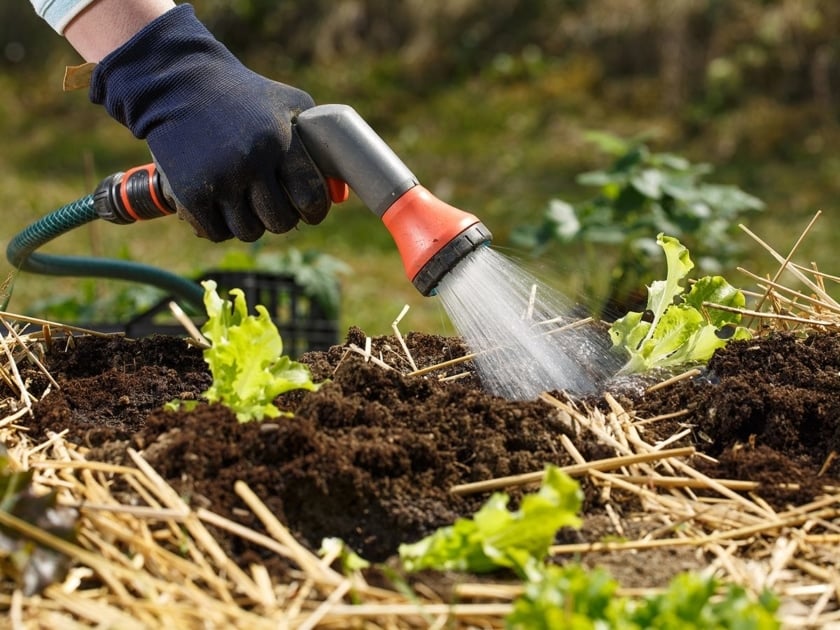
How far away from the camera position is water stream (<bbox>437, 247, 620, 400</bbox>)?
218 centimetres

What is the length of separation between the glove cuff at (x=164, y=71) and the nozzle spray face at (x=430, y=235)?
58cm

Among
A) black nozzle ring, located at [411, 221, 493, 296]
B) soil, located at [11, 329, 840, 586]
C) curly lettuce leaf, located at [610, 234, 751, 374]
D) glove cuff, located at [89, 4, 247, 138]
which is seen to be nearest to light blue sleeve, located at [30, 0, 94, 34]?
glove cuff, located at [89, 4, 247, 138]

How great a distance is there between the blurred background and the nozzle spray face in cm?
348

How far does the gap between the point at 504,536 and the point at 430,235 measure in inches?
31.5

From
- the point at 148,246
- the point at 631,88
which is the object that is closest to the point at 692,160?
the point at 631,88

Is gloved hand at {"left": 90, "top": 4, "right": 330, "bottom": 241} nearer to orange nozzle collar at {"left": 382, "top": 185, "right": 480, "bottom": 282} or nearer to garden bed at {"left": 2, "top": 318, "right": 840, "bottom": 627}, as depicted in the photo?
orange nozzle collar at {"left": 382, "top": 185, "right": 480, "bottom": 282}

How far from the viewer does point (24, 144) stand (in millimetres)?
8922

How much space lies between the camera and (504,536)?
1507mm

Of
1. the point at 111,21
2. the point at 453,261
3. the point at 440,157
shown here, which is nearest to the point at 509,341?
the point at 453,261

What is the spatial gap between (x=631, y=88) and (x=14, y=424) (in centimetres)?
753

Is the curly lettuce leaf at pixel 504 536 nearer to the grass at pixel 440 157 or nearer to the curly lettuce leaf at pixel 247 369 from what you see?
the curly lettuce leaf at pixel 247 369

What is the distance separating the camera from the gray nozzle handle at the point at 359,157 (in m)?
2.21

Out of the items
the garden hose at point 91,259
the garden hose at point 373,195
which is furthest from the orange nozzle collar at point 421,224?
the garden hose at point 91,259

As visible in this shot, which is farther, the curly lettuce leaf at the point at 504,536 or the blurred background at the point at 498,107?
the blurred background at the point at 498,107
